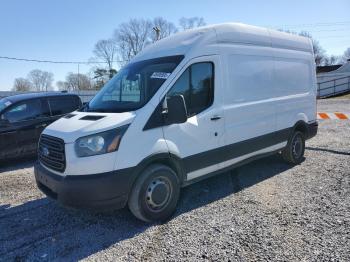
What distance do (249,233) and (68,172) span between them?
238 centimetres

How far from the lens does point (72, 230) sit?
4070 millimetres

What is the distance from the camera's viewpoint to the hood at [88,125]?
3689 mm

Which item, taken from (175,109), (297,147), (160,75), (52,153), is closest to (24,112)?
(52,153)

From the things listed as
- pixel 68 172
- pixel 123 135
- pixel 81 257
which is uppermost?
pixel 123 135

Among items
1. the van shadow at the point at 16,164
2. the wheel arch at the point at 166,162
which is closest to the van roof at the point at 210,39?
the wheel arch at the point at 166,162

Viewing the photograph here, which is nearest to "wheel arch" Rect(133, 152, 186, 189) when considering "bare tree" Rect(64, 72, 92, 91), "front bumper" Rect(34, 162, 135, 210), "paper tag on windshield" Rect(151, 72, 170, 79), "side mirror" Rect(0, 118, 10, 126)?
"front bumper" Rect(34, 162, 135, 210)

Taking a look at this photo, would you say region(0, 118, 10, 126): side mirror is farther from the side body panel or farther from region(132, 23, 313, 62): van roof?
the side body panel

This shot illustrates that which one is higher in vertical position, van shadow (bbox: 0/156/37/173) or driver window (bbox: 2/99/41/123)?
driver window (bbox: 2/99/41/123)

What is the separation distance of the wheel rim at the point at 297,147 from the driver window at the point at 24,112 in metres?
6.21

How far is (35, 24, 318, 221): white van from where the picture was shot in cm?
369

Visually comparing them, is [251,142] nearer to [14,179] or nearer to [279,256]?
[279,256]

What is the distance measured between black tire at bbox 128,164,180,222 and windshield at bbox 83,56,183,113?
3.07ft

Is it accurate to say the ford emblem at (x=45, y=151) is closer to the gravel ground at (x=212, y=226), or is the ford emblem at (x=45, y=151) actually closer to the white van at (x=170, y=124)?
the white van at (x=170, y=124)

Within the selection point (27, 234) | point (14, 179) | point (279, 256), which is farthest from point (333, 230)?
point (14, 179)
